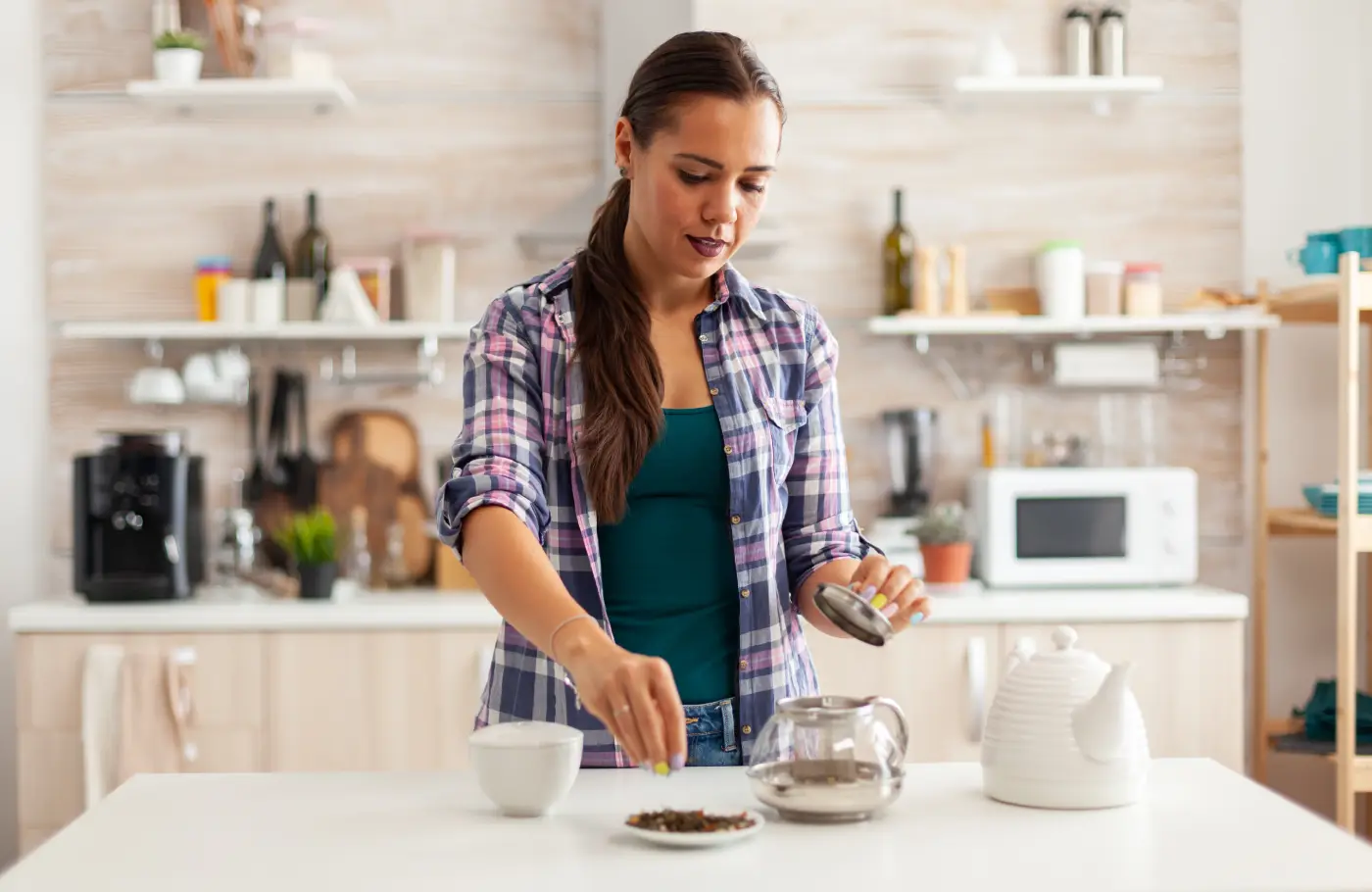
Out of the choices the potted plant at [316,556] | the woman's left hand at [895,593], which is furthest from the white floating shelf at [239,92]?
the woman's left hand at [895,593]

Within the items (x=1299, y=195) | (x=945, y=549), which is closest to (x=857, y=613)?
(x=945, y=549)

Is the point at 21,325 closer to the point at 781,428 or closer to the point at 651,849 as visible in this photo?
the point at 781,428

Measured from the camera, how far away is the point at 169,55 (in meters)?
3.47

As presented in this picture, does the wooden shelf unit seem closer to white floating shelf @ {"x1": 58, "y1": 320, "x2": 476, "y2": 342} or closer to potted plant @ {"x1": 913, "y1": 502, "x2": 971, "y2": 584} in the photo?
potted plant @ {"x1": 913, "y1": 502, "x2": 971, "y2": 584}

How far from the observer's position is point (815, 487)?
177cm

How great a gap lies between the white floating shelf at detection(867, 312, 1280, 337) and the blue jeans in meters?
1.94

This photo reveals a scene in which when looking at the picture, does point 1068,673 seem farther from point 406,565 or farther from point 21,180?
point 21,180

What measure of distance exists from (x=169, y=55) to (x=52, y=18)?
16.2 inches

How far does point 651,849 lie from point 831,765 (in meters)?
0.18

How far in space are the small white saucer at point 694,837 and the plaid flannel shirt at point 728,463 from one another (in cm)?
40

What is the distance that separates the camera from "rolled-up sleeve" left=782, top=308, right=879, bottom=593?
177 centimetres

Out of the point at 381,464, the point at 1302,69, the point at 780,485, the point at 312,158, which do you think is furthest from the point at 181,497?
the point at 1302,69

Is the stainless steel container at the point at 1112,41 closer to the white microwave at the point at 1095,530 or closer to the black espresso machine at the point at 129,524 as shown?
the white microwave at the point at 1095,530

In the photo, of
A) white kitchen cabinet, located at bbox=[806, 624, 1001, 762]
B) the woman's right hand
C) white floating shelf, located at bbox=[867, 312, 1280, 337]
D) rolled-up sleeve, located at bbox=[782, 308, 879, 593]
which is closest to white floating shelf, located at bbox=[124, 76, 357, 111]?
white floating shelf, located at bbox=[867, 312, 1280, 337]
